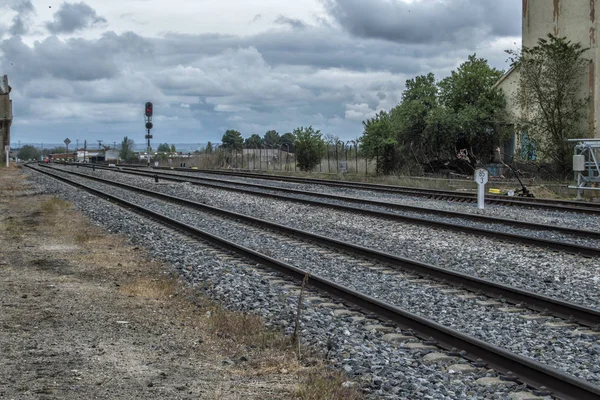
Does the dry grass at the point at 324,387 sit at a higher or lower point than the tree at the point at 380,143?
lower

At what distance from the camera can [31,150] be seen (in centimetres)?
18562

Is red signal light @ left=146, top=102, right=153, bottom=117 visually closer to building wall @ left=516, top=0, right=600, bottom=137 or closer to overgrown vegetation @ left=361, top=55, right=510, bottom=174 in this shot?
overgrown vegetation @ left=361, top=55, right=510, bottom=174

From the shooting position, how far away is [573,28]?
34.4m

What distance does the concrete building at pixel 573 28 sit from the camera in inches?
1304

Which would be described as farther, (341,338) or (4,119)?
(4,119)

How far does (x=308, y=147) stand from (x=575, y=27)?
20.3 meters

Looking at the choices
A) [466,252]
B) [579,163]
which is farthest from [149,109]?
[466,252]

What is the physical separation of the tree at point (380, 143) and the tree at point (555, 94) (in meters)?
8.07

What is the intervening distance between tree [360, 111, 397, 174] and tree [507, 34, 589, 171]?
26.5 ft

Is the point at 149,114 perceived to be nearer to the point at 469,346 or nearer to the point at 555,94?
the point at 555,94

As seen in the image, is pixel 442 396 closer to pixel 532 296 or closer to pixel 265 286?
pixel 532 296

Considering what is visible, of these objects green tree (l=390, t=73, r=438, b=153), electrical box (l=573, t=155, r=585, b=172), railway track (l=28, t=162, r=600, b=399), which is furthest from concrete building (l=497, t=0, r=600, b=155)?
railway track (l=28, t=162, r=600, b=399)

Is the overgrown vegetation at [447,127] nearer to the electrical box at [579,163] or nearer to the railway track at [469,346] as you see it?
the electrical box at [579,163]

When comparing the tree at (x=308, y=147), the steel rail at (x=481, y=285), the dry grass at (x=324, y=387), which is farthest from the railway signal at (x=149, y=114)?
the dry grass at (x=324, y=387)
